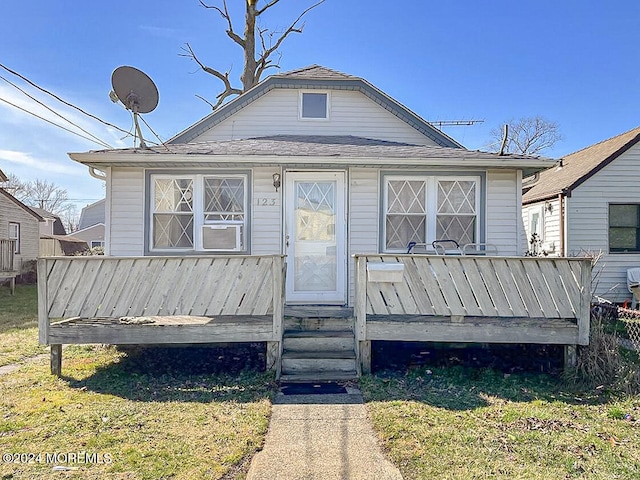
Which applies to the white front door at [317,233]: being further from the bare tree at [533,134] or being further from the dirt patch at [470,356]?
the bare tree at [533,134]

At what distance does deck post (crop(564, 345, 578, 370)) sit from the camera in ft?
16.1

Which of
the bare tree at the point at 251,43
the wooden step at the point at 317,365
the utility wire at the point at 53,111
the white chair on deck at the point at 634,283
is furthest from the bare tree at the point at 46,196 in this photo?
the white chair on deck at the point at 634,283

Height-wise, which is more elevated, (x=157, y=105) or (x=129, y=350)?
(x=157, y=105)

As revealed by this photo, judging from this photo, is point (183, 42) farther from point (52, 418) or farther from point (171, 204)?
point (52, 418)

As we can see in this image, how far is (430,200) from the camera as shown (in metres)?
6.67

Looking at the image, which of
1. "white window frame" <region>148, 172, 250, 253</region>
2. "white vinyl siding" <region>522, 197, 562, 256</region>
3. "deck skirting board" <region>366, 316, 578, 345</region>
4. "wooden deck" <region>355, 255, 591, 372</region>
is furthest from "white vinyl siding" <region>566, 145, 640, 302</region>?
"white window frame" <region>148, 172, 250, 253</region>

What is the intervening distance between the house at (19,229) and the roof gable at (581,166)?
18.1m

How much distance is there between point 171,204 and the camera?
6602 millimetres

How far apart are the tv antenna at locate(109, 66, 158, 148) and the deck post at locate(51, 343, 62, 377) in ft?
10.5

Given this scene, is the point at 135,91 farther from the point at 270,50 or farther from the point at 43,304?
the point at 270,50

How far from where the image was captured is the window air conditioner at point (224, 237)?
6.55 meters

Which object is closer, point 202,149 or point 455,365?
point 455,365

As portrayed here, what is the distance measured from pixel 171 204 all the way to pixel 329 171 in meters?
2.71

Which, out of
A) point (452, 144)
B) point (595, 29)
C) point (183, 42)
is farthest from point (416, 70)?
point (183, 42)
